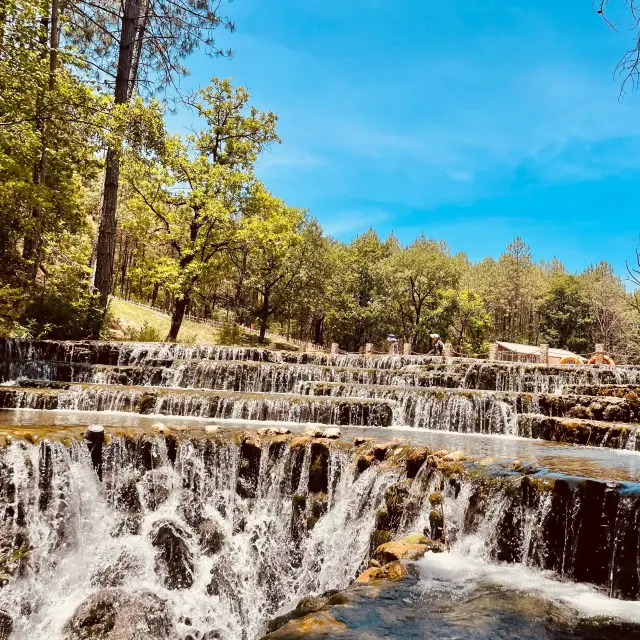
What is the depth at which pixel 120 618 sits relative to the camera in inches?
228

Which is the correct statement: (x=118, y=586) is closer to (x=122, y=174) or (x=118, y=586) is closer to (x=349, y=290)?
(x=122, y=174)

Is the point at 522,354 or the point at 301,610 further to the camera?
the point at 522,354

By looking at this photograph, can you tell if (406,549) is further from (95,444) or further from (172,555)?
(95,444)

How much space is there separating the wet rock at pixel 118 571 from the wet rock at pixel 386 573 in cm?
345

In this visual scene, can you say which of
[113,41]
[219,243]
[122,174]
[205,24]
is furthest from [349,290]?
[205,24]

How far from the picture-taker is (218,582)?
677 cm

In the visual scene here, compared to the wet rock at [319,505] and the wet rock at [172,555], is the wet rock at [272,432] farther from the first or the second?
the wet rock at [172,555]

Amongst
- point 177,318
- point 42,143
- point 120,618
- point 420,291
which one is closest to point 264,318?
point 177,318

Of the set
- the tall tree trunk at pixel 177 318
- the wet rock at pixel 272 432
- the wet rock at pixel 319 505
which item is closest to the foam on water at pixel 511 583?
the wet rock at pixel 319 505

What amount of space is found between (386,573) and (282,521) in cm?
320

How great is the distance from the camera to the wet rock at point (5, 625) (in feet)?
18.6

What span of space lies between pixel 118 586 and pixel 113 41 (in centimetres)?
1886

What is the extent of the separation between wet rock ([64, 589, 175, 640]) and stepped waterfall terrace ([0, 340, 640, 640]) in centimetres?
2

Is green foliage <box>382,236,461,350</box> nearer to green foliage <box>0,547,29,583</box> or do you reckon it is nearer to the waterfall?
the waterfall
